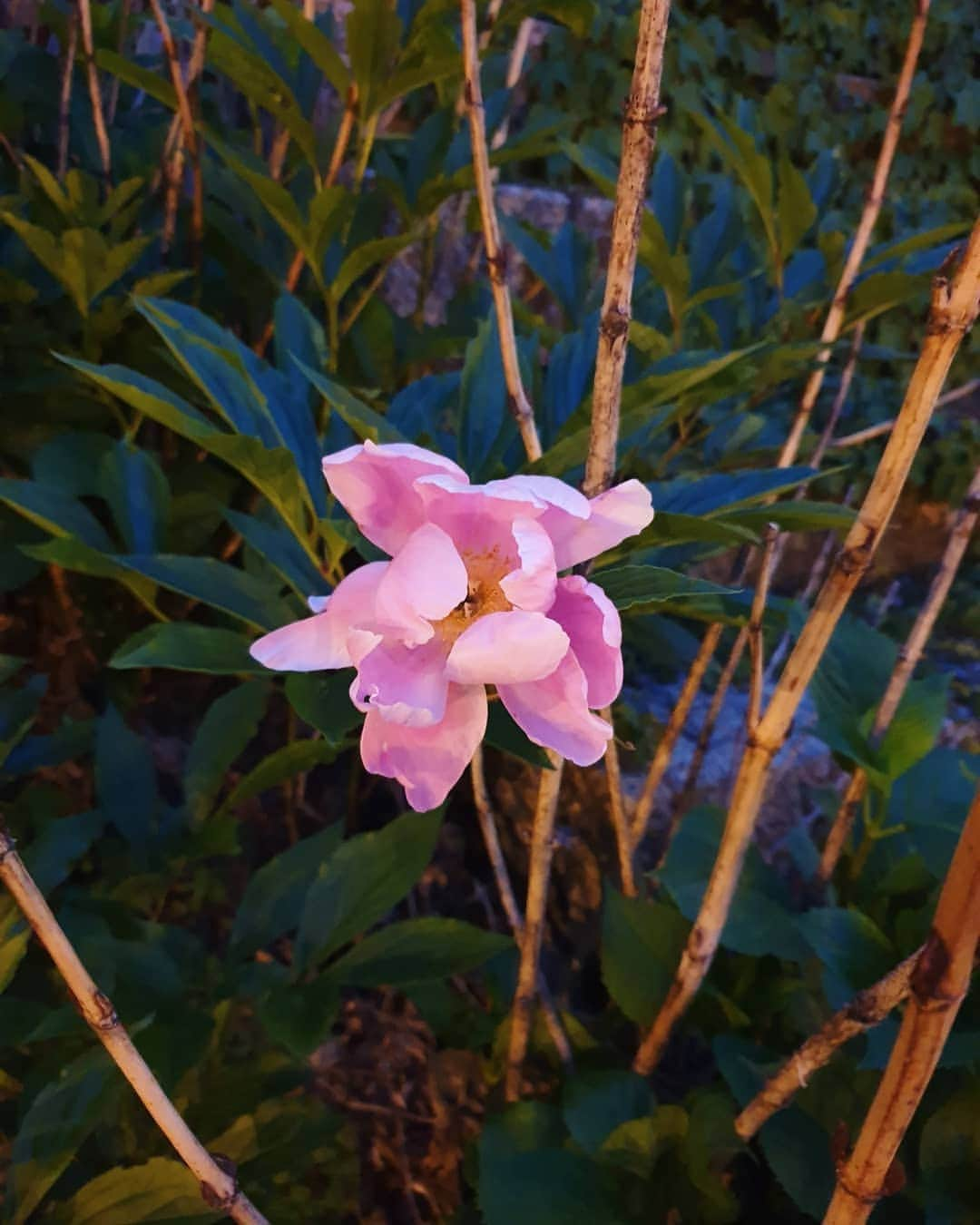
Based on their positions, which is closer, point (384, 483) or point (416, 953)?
point (384, 483)

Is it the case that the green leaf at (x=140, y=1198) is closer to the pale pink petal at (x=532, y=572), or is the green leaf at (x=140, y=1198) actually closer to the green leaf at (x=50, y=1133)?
the green leaf at (x=50, y=1133)

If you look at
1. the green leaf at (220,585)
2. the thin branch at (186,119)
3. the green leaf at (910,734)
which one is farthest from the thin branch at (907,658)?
the thin branch at (186,119)

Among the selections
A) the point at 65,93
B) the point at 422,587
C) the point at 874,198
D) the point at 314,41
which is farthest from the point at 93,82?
the point at 422,587

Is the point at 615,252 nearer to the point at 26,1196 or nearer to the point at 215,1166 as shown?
the point at 215,1166

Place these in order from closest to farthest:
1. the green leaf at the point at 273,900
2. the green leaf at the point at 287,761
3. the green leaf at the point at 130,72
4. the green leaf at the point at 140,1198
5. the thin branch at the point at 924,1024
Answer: the thin branch at the point at 924,1024
the green leaf at the point at 140,1198
the green leaf at the point at 287,761
the green leaf at the point at 273,900
the green leaf at the point at 130,72

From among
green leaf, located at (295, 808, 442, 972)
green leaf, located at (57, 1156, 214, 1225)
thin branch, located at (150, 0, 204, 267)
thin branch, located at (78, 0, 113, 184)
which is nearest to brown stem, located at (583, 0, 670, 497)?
green leaf, located at (295, 808, 442, 972)

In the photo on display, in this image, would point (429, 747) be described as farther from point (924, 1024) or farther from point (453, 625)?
point (924, 1024)
